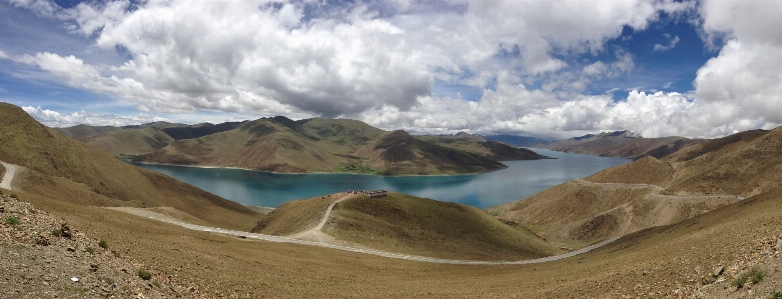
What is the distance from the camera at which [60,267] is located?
15.4m

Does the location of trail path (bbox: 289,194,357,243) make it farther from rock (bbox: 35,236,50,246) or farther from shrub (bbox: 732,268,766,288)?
shrub (bbox: 732,268,766,288)

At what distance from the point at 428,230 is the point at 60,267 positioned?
64.9 metres

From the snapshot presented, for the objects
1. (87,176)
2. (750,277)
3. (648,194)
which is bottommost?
(750,277)

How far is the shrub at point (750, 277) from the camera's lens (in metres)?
14.7

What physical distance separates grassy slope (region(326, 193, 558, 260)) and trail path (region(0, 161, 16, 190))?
51358mm

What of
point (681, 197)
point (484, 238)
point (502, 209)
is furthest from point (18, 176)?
point (681, 197)

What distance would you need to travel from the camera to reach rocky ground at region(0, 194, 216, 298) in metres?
13.3

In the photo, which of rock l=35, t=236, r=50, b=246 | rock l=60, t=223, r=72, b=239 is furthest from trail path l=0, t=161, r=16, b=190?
rock l=35, t=236, r=50, b=246

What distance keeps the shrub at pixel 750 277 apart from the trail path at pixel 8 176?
8302 centimetres

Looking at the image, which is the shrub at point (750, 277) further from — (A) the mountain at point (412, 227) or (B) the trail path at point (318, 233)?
(B) the trail path at point (318, 233)

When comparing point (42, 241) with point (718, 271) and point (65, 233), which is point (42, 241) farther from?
point (718, 271)

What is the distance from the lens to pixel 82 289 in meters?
14.1

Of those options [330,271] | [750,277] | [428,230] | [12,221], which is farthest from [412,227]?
[12,221]

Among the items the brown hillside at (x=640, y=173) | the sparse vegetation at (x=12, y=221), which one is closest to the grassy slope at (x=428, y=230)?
the sparse vegetation at (x=12, y=221)
